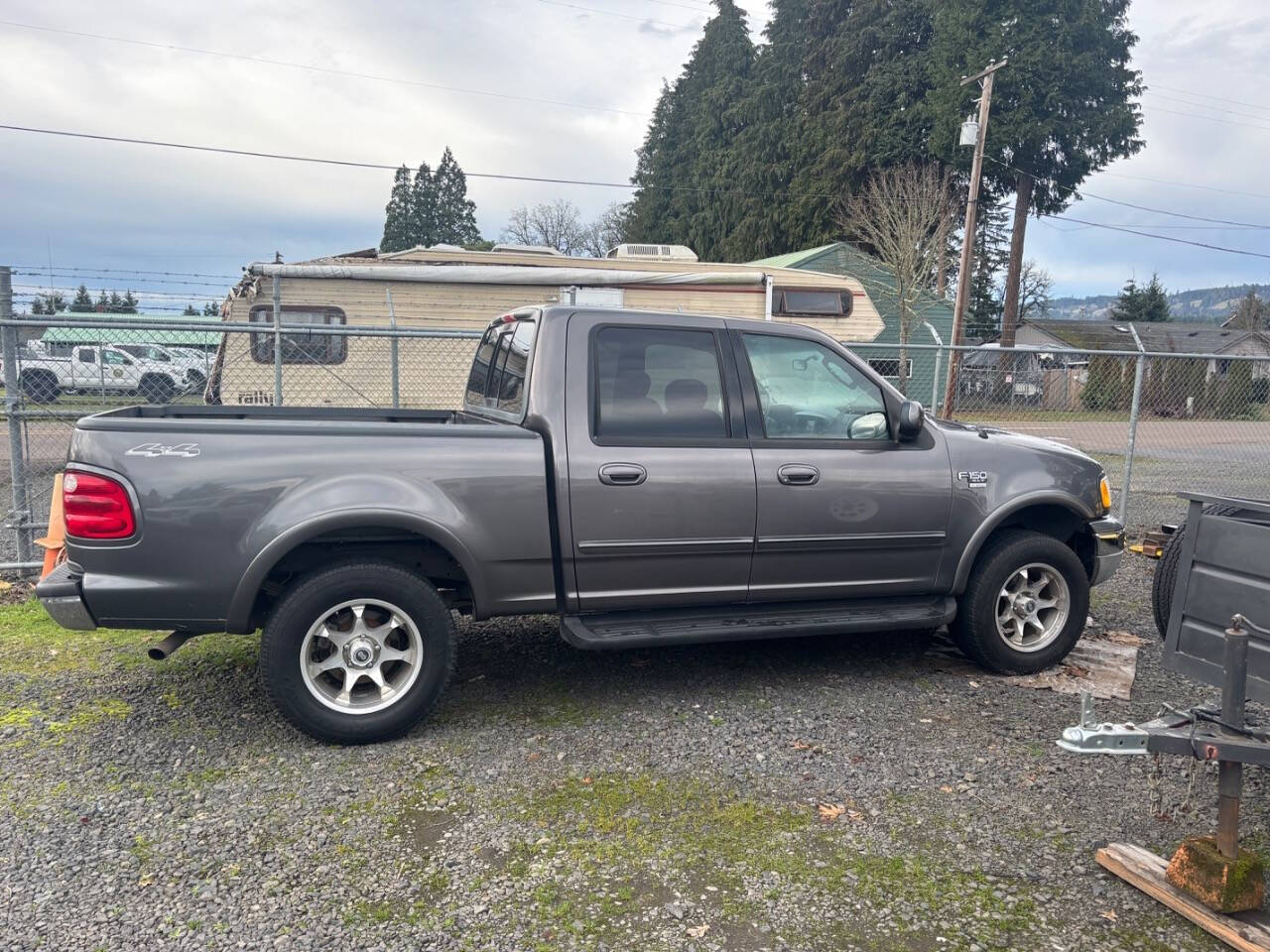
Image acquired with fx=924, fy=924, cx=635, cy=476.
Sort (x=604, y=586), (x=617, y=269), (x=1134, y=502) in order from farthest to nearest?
(x=617, y=269)
(x=1134, y=502)
(x=604, y=586)

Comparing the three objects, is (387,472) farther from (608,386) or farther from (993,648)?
(993,648)

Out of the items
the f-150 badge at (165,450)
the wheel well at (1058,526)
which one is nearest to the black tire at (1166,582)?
the wheel well at (1058,526)

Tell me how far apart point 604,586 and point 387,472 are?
110 centimetres

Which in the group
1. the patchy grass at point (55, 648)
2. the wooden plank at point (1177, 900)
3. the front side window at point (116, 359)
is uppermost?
the front side window at point (116, 359)

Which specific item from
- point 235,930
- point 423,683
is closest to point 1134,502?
point 423,683

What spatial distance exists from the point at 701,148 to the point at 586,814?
133 ft

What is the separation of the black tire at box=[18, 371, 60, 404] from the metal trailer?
699 cm

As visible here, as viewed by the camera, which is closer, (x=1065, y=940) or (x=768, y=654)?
(x=1065, y=940)

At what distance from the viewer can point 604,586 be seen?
4.23 metres

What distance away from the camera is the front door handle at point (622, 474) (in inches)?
163

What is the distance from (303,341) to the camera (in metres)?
10.9

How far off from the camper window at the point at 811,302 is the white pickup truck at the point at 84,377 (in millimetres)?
11305

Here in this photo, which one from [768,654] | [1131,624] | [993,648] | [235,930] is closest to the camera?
[235,930]

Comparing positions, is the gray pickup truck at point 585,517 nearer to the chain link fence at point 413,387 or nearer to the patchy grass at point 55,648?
the patchy grass at point 55,648
